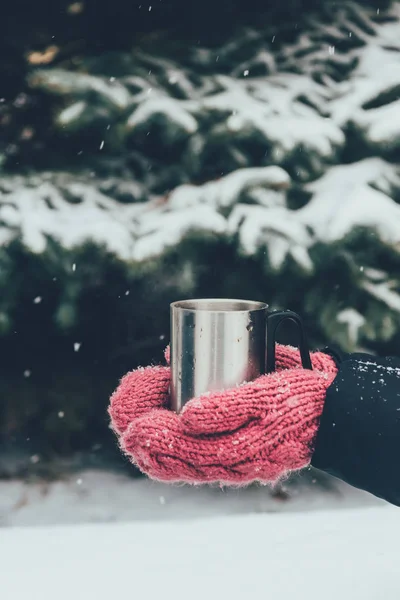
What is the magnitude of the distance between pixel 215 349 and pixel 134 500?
5.73 ft

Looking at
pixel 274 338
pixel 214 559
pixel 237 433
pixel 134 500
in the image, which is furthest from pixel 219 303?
pixel 134 500

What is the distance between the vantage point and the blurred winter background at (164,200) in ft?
6.68

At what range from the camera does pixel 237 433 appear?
847 millimetres

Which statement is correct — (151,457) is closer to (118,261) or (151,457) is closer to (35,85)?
(118,261)

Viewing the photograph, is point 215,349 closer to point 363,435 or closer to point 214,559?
point 363,435

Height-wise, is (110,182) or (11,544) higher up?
(110,182)

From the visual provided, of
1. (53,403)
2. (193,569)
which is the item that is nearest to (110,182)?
(53,403)

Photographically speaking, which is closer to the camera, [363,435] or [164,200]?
[363,435]

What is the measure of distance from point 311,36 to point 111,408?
196 cm

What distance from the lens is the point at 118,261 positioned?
6.84 feet

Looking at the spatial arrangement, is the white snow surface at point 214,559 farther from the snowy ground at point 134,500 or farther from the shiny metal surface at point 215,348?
the shiny metal surface at point 215,348

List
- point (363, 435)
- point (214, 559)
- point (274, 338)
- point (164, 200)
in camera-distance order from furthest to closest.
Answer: point (164, 200), point (214, 559), point (274, 338), point (363, 435)

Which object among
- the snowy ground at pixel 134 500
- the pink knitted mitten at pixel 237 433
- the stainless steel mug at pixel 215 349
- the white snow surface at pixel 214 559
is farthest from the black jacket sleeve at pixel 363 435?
the snowy ground at pixel 134 500

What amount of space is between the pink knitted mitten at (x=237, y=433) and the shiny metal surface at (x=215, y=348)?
0.15 ft
